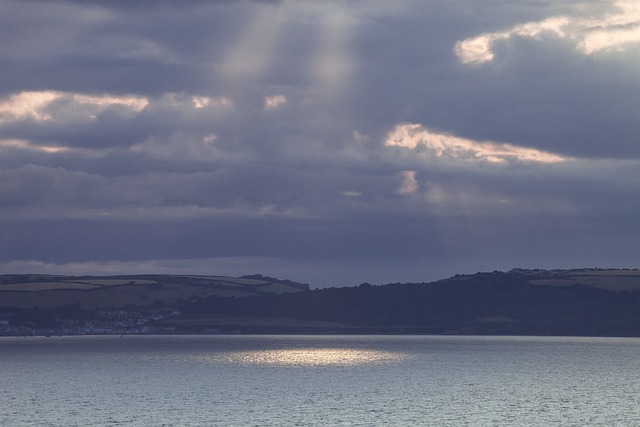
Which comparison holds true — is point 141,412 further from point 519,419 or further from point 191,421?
point 519,419

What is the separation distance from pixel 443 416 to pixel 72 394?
219 feet

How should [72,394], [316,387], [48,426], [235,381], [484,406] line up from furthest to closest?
[235,381], [316,387], [72,394], [484,406], [48,426]

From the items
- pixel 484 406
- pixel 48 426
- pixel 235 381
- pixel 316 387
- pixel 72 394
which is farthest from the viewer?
pixel 235 381

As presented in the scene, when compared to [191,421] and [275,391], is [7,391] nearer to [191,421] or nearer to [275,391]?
[275,391]

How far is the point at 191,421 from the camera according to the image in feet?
400

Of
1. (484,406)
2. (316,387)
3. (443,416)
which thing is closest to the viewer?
(443,416)

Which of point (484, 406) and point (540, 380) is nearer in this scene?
point (484, 406)

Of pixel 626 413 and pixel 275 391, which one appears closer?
pixel 626 413

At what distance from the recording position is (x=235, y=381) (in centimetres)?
19250

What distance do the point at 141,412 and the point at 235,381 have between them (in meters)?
60.4

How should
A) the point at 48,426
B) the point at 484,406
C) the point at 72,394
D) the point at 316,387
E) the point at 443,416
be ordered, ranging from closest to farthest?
1. the point at 48,426
2. the point at 443,416
3. the point at 484,406
4. the point at 72,394
5. the point at 316,387

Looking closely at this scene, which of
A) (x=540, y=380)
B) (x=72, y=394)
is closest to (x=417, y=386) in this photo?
(x=540, y=380)

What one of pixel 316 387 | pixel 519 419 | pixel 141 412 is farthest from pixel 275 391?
pixel 519 419

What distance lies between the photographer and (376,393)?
163 m
